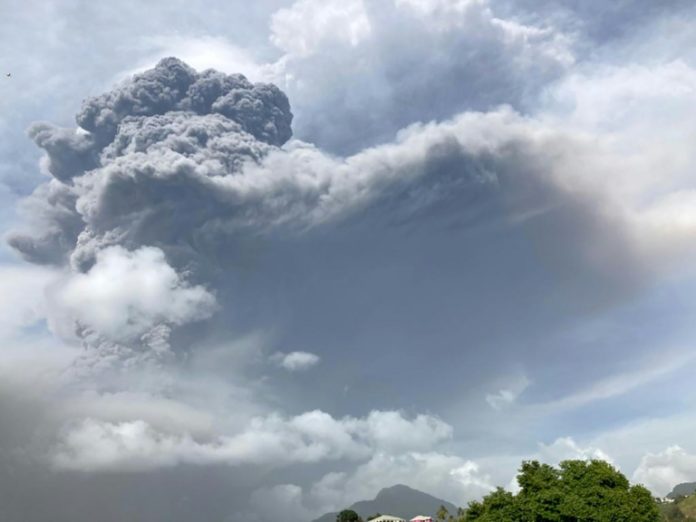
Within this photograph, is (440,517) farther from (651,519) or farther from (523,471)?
(651,519)

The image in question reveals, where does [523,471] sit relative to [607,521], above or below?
above

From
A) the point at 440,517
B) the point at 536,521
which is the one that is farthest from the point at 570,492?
the point at 440,517

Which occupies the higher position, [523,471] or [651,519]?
[523,471]

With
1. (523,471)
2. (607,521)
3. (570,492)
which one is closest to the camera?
(607,521)

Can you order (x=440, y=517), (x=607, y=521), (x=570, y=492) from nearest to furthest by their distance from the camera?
(x=607, y=521) < (x=570, y=492) < (x=440, y=517)

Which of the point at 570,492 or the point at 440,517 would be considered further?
the point at 440,517

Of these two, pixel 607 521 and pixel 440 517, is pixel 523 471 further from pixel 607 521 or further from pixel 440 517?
pixel 440 517

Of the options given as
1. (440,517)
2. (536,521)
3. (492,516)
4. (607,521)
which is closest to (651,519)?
(607,521)
